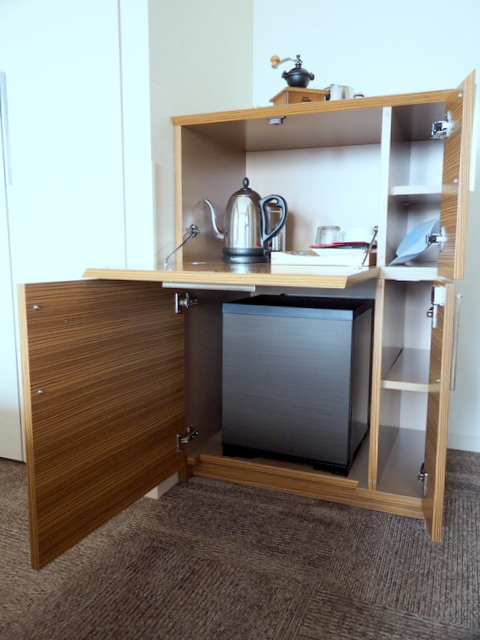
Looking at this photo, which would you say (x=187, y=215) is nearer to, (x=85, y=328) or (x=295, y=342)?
(x=295, y=342)

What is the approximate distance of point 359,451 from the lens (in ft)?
6.16

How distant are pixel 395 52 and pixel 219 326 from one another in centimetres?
125

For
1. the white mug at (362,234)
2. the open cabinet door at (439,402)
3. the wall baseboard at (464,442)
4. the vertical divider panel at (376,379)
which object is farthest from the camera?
the wall baseboard at (464,442)

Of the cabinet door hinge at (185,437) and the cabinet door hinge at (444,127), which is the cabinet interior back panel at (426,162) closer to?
the cabinet door hinge at (444,127)

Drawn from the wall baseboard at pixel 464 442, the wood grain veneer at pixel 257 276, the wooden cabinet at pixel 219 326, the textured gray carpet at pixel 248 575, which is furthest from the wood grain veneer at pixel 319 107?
the wall baseboard at pixel 464 442

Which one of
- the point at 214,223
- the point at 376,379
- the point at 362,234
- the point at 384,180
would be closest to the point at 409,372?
the point at 376,379

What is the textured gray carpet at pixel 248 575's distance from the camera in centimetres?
112

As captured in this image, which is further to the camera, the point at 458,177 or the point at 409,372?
the point at 409,372

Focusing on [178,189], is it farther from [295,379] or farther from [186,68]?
[295,379]

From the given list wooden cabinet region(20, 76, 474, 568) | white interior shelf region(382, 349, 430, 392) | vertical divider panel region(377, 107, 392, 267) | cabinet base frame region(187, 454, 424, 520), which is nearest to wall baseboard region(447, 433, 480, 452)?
wooden cabinet region(20, 76, 474, 568)

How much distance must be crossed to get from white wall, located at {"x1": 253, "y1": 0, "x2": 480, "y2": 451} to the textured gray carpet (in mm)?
607

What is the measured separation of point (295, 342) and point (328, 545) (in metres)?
0.59

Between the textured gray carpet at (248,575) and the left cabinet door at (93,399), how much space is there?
0.14 m

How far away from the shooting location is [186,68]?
173cm
